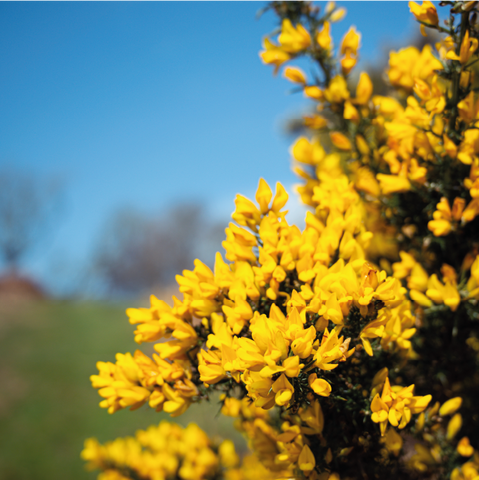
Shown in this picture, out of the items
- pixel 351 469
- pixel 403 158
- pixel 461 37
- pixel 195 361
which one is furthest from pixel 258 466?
pixel 461 37

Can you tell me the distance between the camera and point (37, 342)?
413 inches

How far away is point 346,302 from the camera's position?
0.95 m

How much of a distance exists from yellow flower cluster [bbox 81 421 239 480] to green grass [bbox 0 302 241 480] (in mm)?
1301

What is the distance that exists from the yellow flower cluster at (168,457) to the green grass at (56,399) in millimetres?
1301

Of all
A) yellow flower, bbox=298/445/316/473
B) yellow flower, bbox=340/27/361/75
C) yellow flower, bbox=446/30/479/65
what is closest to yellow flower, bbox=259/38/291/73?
yellow flower, bbox=340/27/361/75

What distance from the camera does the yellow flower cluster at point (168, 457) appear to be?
2008 millimetres

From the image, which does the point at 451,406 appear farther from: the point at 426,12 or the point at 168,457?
the point at 168,457

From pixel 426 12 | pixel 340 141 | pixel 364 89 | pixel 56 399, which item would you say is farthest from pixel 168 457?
pixel 56 399

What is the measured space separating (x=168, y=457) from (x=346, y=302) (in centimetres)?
163

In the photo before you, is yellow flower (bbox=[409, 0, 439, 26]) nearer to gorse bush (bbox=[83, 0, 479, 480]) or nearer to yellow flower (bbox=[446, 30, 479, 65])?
gorse bush (bbox=[83, 0, 479, 480])

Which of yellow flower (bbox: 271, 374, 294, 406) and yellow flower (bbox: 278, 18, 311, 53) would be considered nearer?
yellow flower (bbox: 271, 374, 294, 406)

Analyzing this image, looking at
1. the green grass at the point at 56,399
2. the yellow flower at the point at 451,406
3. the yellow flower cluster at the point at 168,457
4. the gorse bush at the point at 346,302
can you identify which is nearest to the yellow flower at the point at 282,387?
the gorse bush at the point at 346,302

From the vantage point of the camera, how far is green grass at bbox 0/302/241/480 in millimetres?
5898

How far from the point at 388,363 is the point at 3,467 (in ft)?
22.2
